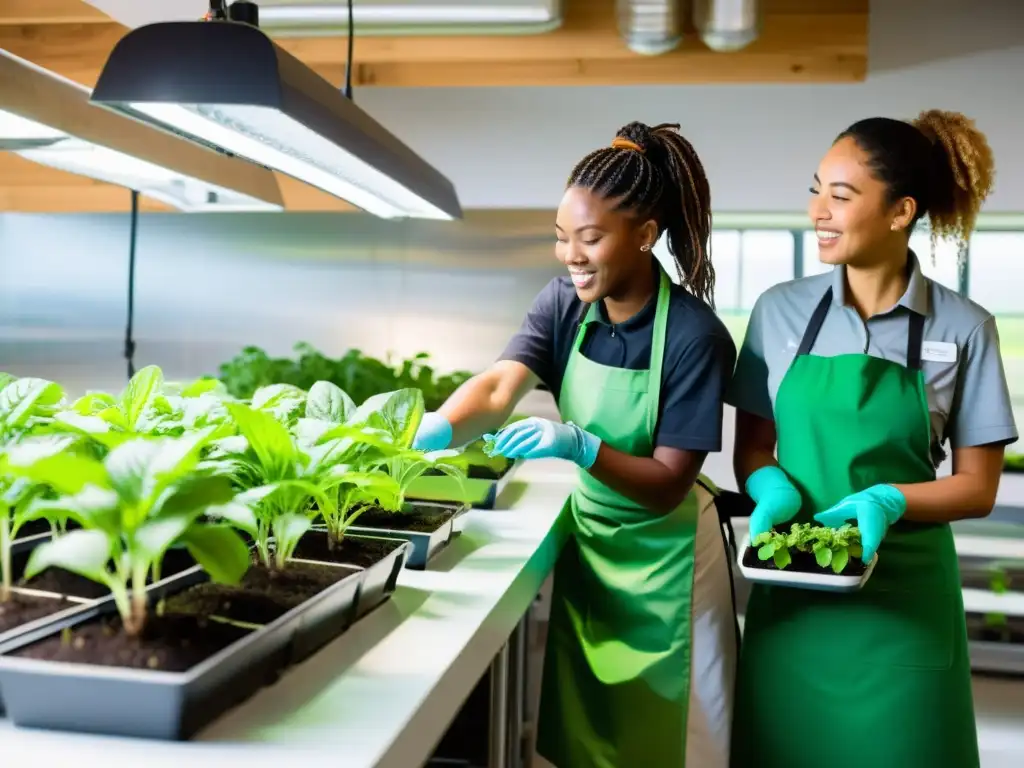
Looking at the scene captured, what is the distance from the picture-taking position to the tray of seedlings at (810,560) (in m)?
1.62

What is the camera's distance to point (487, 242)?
149 inches

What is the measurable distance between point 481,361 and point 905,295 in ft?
7.30

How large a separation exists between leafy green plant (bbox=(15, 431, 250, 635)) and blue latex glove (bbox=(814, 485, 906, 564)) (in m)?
1.09

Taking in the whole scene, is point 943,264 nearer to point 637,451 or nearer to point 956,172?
point 956,172

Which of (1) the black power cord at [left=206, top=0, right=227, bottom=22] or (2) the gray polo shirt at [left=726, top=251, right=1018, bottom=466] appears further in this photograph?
(2) the gray polo shirt at [left=726, top=251, right=1018, bottom=466]

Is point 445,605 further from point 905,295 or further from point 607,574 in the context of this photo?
point 905,295

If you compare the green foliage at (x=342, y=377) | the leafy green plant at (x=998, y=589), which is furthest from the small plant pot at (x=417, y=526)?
the leafy green plant at (x=998, y=589)

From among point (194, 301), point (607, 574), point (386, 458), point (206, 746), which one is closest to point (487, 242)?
point (194, 301)

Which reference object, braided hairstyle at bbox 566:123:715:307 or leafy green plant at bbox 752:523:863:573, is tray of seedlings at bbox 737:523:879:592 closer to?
leafy green plant at bbox 752:523:863:573

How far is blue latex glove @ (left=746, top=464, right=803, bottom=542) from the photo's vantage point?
1.74 meters

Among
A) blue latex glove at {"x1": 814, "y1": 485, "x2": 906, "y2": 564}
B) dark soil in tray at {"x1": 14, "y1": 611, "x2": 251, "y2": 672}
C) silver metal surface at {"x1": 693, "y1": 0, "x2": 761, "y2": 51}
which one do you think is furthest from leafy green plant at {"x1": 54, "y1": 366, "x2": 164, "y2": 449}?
silver metal surface at {"x1": 693, "y1": 0, "x2": 761, "y2": 51}

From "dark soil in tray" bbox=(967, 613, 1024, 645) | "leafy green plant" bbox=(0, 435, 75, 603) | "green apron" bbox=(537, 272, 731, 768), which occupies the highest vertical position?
"leafy green plant" bbox=(0, 435, 75, 603)

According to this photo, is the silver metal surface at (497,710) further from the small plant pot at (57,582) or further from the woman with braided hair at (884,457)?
the small plant pot at (57,582)

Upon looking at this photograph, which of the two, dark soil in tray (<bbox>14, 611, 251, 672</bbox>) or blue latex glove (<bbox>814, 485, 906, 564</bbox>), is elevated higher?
blue latex glove (<bbox>814, 485, 906, 564</bbox>)
